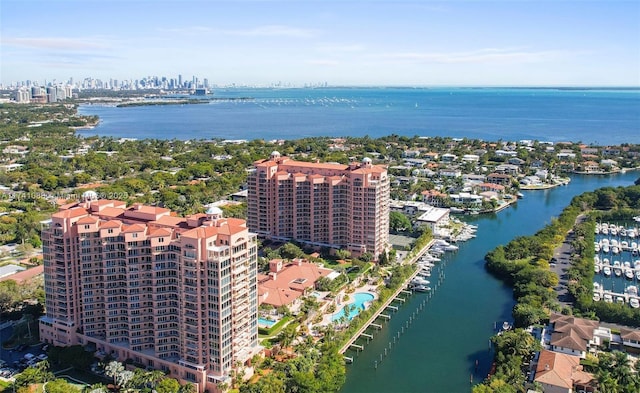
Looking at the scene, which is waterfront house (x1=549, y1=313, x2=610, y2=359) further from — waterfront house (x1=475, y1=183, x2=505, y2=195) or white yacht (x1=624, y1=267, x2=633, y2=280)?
waterfront house (x1=475, y1=183, x2=505, y2=195)

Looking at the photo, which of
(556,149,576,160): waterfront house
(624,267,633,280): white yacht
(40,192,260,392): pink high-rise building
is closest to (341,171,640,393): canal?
(40,192,260,392): pink high-rise building

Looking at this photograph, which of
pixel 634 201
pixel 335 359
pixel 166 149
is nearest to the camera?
pixel 335 359

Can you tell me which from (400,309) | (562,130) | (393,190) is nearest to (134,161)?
(393,190)

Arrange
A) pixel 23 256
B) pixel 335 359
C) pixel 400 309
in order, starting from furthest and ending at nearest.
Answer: pixel 23 256, pixel 400 309, pixel 335 359

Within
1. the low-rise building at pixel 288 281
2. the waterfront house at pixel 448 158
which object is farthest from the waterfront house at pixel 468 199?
the low-rise building at pixel 288 281

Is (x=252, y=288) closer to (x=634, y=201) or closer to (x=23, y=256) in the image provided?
(x=23, y=256)

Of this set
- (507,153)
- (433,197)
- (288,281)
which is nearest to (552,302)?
(288,281)

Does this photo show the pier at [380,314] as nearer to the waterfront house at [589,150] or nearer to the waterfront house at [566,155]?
the waterfront house at [566,155]
